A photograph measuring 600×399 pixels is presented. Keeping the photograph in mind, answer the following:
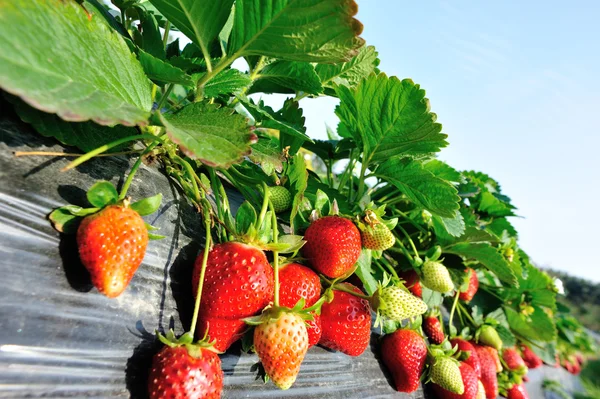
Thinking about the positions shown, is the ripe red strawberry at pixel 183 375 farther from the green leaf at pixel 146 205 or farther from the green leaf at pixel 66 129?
the green leaf at pixel 66 129

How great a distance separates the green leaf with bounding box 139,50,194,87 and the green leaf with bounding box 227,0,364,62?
0.09 m

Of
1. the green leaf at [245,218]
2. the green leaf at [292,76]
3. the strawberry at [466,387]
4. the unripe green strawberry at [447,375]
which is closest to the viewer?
the green leaf at [245,218]

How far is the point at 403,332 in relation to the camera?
0.88 m

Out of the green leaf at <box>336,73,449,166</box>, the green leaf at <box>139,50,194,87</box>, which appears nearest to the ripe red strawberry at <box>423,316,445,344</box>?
the green leaf at <box>336,73,449,166</box>

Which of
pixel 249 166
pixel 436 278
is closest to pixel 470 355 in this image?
pixel 436 278

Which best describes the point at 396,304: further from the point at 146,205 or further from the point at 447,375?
the point at 146,205

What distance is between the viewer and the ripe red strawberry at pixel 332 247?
642 millimetres

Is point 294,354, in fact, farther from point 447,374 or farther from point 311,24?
point 447,374

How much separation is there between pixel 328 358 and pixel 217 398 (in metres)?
0.33

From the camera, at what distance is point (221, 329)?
0.49 m

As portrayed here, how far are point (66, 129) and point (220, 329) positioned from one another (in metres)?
0.30

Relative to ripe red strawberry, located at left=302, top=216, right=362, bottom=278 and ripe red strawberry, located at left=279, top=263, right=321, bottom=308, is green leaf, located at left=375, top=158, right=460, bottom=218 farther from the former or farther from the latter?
ripe red strawberry, located at left=279, top=263, right=321, bottom=308

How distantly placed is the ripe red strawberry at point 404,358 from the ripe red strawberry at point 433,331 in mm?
172

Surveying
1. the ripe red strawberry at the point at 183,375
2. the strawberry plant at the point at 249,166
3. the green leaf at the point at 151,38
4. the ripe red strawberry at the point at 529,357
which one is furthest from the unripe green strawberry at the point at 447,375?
the ripe red strawberry at the point at 529,357
